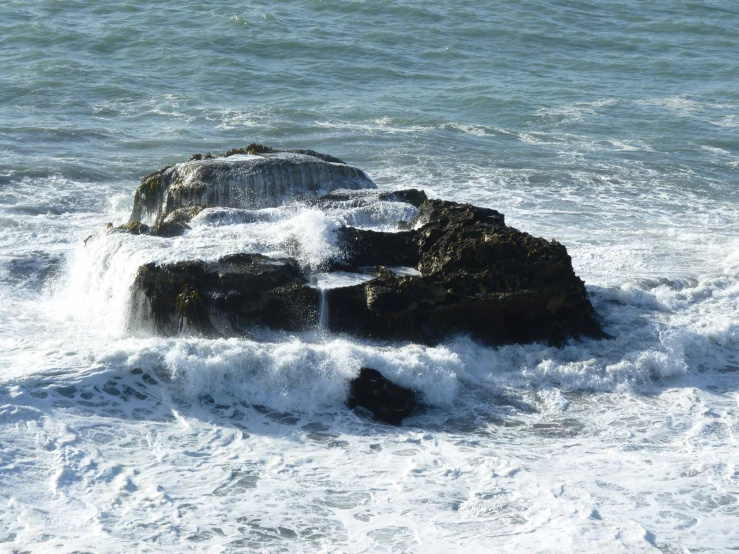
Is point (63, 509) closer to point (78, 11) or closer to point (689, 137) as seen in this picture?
point (689, 137)

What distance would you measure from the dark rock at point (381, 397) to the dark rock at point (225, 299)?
1.13 meters

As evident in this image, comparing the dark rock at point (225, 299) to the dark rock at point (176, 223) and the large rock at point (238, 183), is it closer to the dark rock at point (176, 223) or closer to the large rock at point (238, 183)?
the dark rock at point (176, 223)

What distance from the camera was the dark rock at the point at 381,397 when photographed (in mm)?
9406

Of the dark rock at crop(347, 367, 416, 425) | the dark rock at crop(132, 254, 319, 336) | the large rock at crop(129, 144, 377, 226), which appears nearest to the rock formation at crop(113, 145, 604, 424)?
the dark rock at crop(132, 254, 319, 336)

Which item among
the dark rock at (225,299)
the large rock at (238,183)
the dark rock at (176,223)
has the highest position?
the large rock at (238,183)

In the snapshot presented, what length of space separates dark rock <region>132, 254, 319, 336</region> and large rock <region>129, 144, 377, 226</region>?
3.07 metres

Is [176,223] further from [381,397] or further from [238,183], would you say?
[381,397]

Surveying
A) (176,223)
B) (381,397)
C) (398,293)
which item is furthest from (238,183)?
(381,397)

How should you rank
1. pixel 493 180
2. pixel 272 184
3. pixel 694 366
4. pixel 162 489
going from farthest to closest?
pixel 493 180 < pixel 272 184 < pixel 694 366 < pixel 162 489

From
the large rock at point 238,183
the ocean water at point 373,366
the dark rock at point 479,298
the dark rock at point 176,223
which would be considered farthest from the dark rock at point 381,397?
the large rock at point 238,183

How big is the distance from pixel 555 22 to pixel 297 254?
22088 millimetres

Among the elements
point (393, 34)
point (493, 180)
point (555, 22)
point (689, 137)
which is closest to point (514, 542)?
point (493, 180)

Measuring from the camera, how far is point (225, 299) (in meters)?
10.5

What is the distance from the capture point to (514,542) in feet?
24.5
